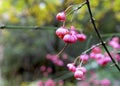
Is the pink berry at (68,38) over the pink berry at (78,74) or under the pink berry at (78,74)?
over

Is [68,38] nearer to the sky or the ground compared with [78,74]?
nearer to the sky

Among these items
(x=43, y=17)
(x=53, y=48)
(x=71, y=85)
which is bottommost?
(x=71, y=85)

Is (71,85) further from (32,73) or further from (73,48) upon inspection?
(32,73)

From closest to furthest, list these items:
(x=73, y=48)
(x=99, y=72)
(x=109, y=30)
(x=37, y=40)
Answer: (x=99, y=72) < (x=73, y=48) < (x=37, y=40) < (x=109, y=30)

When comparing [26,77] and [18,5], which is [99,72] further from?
[26,77]

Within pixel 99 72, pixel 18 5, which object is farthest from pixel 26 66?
pixel 18 5

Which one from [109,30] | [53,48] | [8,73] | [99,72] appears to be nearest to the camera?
[53,48]

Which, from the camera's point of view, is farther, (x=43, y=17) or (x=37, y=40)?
(x=37, y=40)

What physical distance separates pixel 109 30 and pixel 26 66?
2.17m

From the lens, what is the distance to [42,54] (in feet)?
27.0

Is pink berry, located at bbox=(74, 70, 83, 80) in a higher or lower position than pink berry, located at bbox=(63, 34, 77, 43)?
lower

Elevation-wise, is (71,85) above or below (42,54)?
below

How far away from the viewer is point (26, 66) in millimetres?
8438

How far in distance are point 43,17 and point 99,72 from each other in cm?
174
